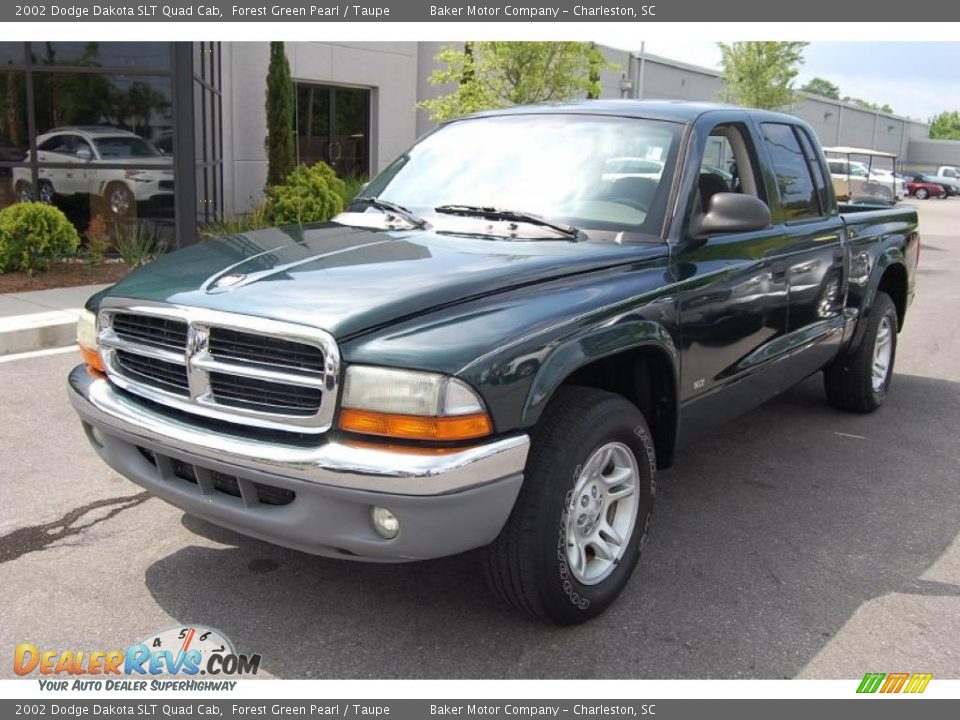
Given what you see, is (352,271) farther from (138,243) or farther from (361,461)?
(138,243)

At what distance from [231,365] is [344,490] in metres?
0.59

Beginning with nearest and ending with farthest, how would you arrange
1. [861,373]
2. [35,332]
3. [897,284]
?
[861,373] < [897,284] < [35,332]

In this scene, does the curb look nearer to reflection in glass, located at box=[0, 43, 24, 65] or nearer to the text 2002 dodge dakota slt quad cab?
the text 2002 dodge dakota slt quad cab

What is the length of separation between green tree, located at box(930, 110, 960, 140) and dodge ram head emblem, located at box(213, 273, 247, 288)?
137 metres

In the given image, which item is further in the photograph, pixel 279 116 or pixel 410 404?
pixel 279 116

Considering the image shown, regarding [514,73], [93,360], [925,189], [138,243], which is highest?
[514,73]

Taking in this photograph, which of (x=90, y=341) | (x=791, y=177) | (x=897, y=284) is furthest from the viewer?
(x=897, y=284)

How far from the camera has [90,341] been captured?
11.6 ft

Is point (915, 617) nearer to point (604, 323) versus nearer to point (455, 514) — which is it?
point (604, 323)

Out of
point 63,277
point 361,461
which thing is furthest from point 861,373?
point 63,277

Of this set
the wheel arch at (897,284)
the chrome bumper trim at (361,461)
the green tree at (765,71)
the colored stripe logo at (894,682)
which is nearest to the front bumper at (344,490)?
the chrome bumper trim at (361,461)

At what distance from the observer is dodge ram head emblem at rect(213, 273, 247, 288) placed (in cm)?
313

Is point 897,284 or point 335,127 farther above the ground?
point 335,127

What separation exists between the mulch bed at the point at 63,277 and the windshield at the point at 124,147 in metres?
2.28
